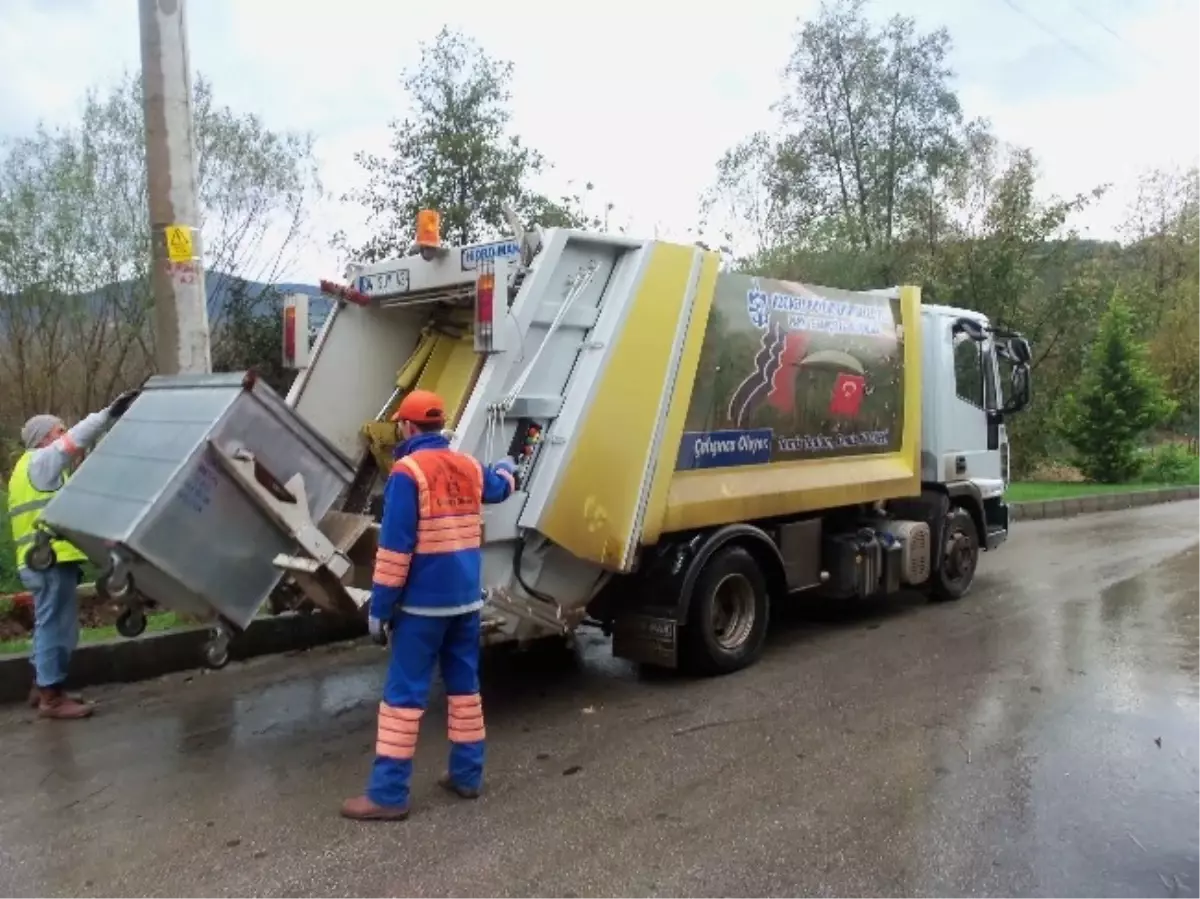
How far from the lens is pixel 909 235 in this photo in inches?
752

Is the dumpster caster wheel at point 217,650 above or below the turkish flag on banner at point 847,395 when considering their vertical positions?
below

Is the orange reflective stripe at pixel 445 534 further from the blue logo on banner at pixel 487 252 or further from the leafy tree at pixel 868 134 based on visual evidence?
the leafy tree at pixel 868 134

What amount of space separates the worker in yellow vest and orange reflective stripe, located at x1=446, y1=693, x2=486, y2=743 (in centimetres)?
228

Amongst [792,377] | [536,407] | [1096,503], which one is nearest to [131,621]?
[536,407]

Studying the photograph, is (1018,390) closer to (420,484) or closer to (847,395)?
(847,395)

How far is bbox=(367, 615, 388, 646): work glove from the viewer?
3.90m

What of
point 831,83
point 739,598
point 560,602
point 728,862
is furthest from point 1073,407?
point 728,862

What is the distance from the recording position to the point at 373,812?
393cm

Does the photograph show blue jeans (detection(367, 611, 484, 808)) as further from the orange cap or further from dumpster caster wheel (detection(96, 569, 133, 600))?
dumpster caster wheel (detection(96, 569, 133, 600))

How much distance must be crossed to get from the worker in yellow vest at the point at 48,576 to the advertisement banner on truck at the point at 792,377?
10.4ft

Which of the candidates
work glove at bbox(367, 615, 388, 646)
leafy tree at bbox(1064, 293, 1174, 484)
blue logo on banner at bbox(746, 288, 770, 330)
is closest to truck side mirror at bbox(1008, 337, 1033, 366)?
blue logo on banner at bbox(746, 288, 770, 330)

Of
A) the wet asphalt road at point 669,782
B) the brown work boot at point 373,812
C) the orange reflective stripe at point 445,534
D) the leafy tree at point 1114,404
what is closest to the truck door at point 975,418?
the wet asphalt road at point 669,782

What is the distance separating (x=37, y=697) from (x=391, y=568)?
9.12ft

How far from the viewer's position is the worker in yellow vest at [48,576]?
5098mm
